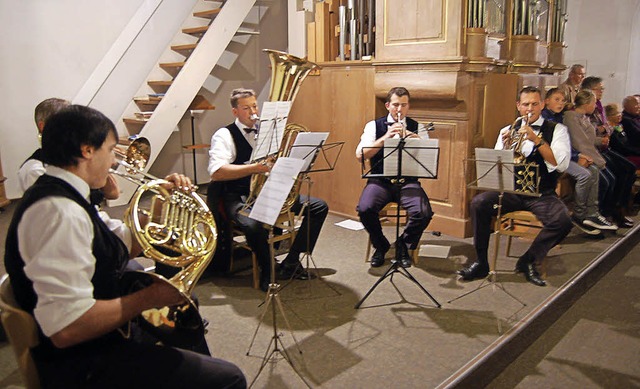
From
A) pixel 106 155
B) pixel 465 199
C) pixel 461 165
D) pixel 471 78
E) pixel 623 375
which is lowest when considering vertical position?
pixel 623 375

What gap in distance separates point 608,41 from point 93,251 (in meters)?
8.32

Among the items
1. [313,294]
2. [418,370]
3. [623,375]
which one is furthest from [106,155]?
[623,375]

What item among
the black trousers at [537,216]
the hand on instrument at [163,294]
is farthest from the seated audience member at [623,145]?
the hand on instrument at [163,294]

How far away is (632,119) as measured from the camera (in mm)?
5613

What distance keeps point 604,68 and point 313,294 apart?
674 cm

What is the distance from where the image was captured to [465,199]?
4.34m

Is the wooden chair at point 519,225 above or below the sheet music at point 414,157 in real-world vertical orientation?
below

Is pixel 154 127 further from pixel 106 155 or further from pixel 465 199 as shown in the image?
pixel 106 155

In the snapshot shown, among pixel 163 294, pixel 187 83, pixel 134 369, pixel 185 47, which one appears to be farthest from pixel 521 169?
pixel 185 47

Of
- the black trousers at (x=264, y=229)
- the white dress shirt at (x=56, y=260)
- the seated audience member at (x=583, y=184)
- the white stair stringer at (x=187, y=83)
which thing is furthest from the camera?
the white stair stringer at (x=187, y=83)

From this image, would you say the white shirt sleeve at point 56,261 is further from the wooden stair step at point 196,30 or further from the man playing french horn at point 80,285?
the wooden stair step at point 196,30

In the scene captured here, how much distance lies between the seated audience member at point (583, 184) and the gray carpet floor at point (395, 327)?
0.74 m

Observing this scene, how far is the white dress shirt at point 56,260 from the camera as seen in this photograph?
1.30m

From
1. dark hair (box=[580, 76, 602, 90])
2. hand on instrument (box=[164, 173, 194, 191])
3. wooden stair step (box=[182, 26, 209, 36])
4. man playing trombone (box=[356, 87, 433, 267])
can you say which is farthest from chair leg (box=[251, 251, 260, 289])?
dark hair (box=[580, 76, 602, 90])
